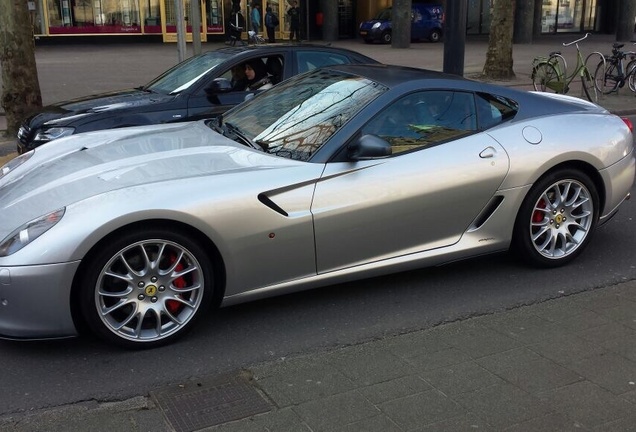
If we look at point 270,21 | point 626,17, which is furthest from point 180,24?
point 626,17

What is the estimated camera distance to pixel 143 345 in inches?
143

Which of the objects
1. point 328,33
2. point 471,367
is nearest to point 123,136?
point 471,367

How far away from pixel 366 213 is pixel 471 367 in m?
1.11

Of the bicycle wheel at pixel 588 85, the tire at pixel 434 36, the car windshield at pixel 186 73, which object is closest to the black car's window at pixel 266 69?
the car windshield at pixel 186 73

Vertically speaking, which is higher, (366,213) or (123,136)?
(123,136)

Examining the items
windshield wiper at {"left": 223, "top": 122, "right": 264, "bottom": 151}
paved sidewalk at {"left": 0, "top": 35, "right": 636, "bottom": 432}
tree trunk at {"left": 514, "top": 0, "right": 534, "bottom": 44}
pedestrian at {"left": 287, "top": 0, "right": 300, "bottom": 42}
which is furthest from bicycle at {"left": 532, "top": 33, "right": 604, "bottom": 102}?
pedestrian at {"left": 287, "top": 0, "right": 300, "bottom": 42}

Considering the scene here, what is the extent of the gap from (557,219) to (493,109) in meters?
0.93

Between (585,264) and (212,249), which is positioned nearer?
(212,249)

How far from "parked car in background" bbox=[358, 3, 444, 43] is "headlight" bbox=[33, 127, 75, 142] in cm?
2432

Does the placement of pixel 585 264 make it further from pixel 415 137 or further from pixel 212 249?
pixel 212 249

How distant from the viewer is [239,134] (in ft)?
14.9

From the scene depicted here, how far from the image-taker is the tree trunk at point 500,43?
1602 cm

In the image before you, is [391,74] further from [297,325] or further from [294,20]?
[294,20]

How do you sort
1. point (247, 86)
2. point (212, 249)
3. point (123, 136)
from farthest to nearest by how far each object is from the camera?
1. point (247, 86)
2. point (123, 136)
3. point (212, 249)
